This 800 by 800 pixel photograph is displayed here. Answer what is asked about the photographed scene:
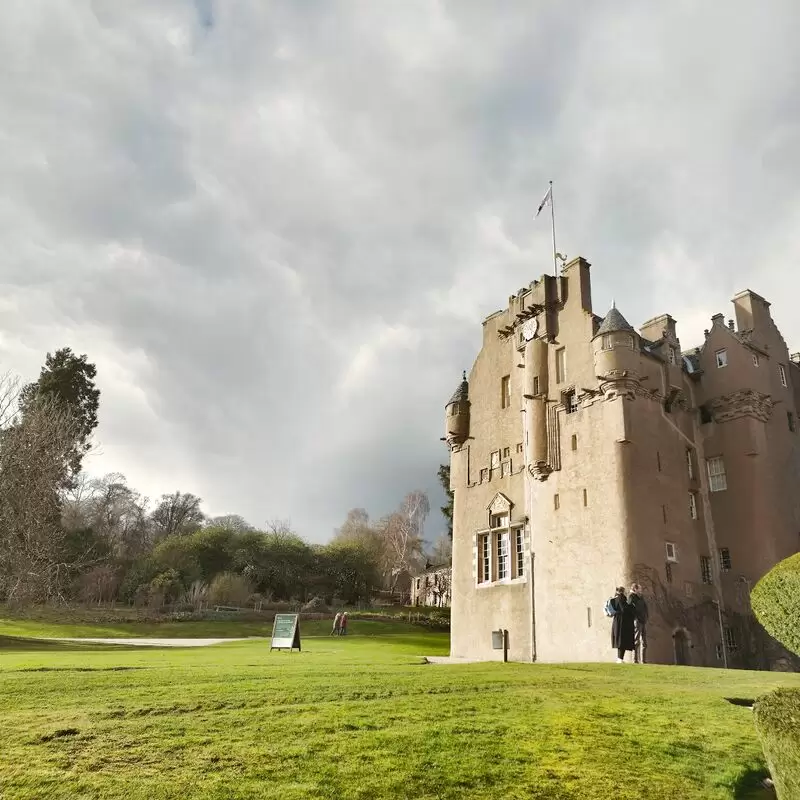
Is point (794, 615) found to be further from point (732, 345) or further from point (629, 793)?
point (732, 345)

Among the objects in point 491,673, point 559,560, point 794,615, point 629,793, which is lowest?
point 629,793

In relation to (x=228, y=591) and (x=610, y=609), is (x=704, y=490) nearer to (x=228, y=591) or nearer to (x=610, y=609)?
(x=610, y=609)

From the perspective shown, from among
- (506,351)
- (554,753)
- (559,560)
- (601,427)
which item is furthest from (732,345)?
(554,753)

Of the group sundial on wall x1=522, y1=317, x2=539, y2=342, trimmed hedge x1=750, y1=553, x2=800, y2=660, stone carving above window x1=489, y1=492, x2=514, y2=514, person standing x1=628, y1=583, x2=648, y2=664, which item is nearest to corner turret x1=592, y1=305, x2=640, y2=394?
sundial on wall x1=522, y1=317, x2=539, y2=342

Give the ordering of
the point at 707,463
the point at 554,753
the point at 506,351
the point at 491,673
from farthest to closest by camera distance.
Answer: the point at 506,351, the point at 707,463, the point at 491,673, the point at 554,753

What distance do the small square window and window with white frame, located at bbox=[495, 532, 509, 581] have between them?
8955 millimetres

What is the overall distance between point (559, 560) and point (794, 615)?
20.7 metres

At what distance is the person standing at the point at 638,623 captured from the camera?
2442cm

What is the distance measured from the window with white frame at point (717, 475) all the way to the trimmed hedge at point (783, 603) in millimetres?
23375

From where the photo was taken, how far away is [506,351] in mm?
36906

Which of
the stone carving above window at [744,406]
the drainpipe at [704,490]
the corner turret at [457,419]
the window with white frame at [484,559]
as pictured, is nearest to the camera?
the drainpipe at [704,490]

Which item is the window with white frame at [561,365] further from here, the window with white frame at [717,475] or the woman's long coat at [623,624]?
the woman's long coat at [623,624]

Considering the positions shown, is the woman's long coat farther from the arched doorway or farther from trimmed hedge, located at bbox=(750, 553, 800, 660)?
trimmed hedge, located at bbox=(750, 553, 800, 660)

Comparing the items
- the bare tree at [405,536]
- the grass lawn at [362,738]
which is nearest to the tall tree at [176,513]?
the bare tree at [405,536]
